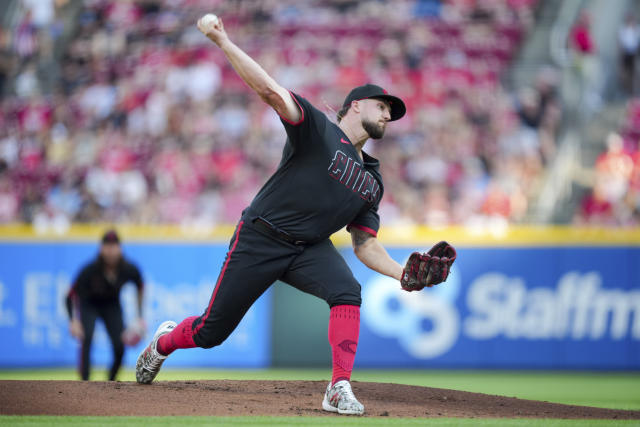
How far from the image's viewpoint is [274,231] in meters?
5.89

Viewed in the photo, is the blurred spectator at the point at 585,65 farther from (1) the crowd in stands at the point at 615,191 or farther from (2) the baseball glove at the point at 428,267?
(2) the baseball glove at the point at 428,267

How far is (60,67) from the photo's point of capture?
18.6m

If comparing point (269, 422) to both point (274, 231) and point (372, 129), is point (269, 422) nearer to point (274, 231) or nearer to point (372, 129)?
point (274, 231)

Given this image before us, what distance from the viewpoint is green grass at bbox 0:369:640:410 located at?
10438mm

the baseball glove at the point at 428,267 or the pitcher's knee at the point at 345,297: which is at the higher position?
the baseball glove at the point at 428,267

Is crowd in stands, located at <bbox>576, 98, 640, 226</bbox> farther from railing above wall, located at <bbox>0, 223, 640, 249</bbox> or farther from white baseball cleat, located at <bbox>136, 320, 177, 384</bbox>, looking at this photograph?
white baseball cleat, located at <bbox>136, 320, 177, 384</bbox>

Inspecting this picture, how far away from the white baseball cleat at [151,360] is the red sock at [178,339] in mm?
59

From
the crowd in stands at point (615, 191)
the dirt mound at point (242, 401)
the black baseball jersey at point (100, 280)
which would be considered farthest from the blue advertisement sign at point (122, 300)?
the dirt mound at point (242, 401)

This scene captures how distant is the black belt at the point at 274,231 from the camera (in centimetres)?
588

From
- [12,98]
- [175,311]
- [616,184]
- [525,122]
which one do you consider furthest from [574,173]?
[12,98]

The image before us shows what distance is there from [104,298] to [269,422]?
14.9 ft

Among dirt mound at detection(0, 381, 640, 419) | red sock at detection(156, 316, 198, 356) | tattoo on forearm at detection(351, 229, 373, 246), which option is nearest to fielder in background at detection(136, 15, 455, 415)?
red sock at detection(156, 316, 198, 356)

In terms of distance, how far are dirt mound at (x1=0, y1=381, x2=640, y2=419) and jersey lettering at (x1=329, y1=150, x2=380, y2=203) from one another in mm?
1418

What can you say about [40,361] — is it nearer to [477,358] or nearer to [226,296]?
[477,358]
